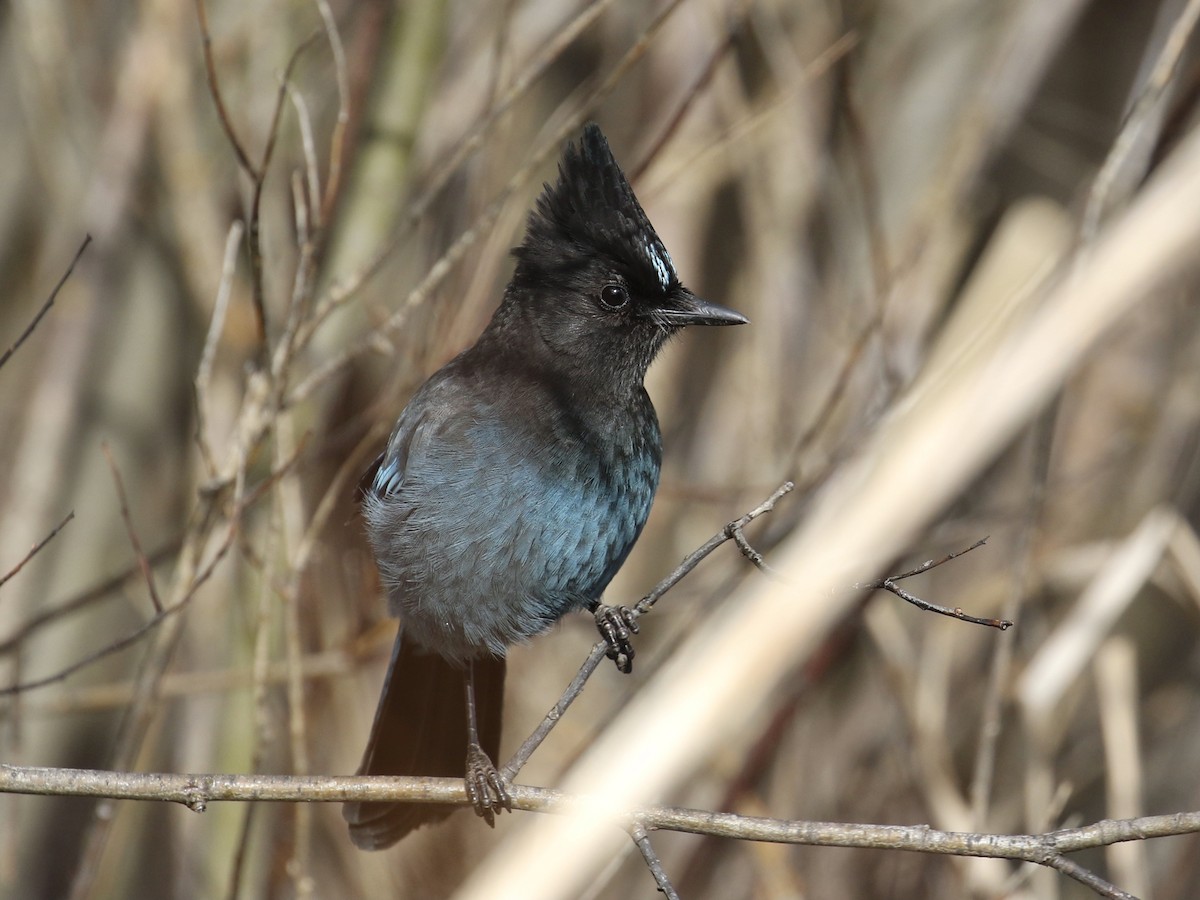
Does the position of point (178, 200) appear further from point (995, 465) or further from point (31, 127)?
point (995, 465)

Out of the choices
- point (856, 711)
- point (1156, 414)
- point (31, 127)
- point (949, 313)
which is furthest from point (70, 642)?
point (1156, 414)

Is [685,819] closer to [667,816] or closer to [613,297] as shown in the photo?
[667,816]

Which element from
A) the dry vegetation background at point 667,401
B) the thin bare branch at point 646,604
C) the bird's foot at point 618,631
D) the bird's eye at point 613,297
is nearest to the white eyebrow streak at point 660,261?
the bird's eye at point 613,297

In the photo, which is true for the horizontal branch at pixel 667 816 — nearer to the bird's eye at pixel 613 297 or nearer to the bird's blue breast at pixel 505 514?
the bird's blue breast at pixel 505 514

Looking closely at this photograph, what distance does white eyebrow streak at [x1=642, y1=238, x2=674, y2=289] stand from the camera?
3.43 meters

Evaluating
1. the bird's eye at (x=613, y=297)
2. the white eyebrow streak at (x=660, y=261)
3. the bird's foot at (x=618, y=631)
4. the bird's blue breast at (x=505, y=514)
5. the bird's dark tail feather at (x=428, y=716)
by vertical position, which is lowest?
the bird's dark tail feather at (x=428, y=716)

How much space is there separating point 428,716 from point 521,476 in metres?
0.99

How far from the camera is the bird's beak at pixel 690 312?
11.3 feet

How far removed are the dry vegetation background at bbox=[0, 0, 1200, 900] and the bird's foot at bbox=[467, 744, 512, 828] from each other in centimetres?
68

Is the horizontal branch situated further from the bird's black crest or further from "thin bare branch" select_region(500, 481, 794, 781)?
the bird's black crest

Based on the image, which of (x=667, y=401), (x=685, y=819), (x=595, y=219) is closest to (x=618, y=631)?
(x=685, y=819)

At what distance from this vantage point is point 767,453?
497 centimetres

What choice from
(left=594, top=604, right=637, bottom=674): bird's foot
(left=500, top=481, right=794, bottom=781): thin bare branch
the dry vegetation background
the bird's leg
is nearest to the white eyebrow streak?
the dry vegetation background

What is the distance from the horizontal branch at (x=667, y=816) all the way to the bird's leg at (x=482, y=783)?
280 mm
